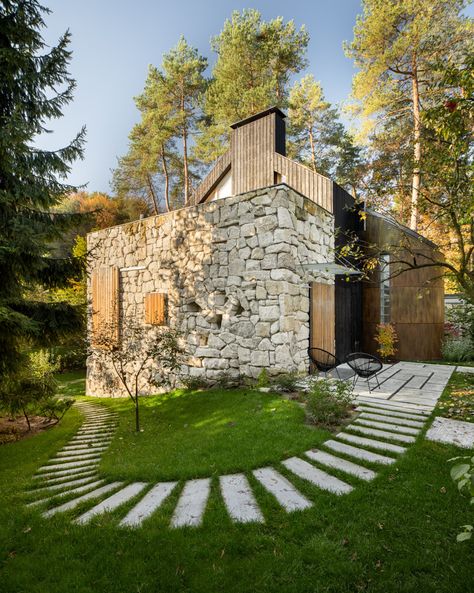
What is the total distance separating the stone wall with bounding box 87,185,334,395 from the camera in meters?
5.71

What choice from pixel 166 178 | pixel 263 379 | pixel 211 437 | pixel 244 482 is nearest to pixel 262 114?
pixel 263 379

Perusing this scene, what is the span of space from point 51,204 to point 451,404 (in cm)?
698

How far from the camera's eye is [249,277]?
598cm

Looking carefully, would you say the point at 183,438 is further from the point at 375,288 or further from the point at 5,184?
the point at 375,288

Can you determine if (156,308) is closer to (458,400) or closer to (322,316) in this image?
(322,316)

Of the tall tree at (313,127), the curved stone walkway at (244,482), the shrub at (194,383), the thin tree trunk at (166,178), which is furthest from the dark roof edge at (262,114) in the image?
the thin tree trunk at (166,178)

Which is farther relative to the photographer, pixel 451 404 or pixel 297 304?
pixel 297 304

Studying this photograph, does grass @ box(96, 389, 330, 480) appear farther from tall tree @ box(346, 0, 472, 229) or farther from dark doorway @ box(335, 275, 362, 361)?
tall tree @ box(346, 0, 472, 229)

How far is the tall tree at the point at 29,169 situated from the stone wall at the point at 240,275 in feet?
3.30

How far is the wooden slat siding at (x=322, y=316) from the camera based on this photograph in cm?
639

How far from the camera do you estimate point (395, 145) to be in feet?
38.2

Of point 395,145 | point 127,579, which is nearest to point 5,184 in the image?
point 127,579

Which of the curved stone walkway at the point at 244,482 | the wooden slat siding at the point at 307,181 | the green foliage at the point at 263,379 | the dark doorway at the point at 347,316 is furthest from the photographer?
the dark doorway at the point at 347,316

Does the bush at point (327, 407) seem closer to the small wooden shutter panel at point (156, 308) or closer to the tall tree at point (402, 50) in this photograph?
the small wooden shutter panel at point (156, 308)
